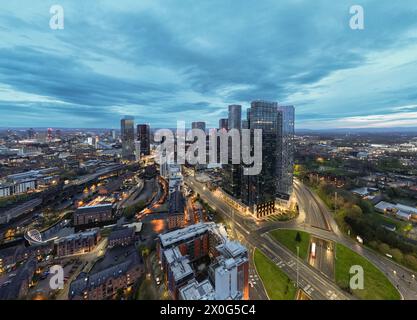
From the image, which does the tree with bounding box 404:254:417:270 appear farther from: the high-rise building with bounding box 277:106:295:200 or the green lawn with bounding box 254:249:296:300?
the high-rise building with bounding box 277:106:295:200

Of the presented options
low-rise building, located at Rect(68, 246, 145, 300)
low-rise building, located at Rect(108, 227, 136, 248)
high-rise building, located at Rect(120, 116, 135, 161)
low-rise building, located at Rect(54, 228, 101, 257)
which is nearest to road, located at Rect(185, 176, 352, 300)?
low-rise building, located at Rect(68, 246, 145, 300)

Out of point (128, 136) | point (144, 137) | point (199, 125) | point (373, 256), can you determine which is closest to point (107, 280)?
point (373, 256)

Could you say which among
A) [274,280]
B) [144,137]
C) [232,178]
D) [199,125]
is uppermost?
[199,125]

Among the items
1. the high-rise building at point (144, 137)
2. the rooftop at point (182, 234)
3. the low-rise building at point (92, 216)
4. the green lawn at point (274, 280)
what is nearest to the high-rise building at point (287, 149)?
the green lawn at point (274, 280)

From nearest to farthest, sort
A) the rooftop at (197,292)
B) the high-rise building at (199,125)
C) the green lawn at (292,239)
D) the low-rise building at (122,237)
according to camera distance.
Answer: the rooftop at (197,292) → the green lawn at (292,239) → the low-rise building at (122,237) → the high-rise building at (199,125)

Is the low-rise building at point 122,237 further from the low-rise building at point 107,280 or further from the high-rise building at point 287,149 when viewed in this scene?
the high-rise building at point 287,149

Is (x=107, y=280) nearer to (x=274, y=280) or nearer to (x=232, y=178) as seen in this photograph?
(x=274, y=280)

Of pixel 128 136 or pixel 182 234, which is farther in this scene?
pixel 128 136
